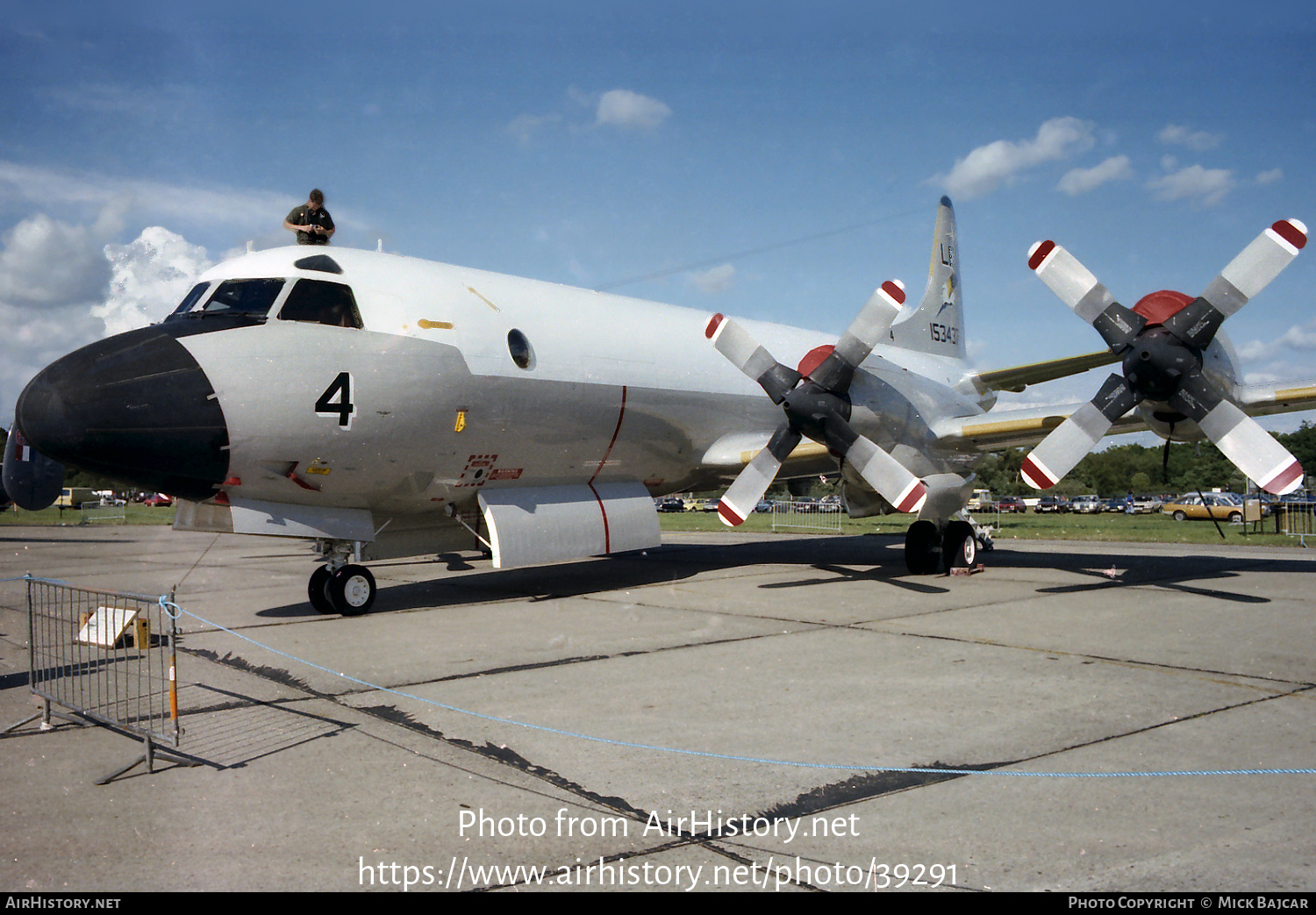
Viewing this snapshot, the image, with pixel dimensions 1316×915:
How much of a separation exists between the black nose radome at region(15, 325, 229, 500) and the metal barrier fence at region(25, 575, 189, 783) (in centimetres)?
130

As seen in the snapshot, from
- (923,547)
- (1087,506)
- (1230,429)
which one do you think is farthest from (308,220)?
(1087,506)

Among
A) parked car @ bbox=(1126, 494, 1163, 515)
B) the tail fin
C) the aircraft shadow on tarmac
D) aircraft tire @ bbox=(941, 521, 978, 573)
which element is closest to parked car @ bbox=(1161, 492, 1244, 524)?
parked car @ bbox=(1126, 494, 1163, 515)

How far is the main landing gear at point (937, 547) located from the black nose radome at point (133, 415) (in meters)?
10.1

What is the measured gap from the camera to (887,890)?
332 cm

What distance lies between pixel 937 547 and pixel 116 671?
11463mm

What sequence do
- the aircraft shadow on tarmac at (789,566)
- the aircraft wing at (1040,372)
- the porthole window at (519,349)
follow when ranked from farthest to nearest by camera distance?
1. the aircraft wing at (1040,372)
2. the aircraft shadow on tarmac at (789,566)
3. the porthole window at (519,349)

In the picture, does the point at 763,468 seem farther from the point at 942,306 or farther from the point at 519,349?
the point at 942,306

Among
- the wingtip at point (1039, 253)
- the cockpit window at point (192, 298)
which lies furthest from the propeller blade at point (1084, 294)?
the cockpit window at point (192, 298)

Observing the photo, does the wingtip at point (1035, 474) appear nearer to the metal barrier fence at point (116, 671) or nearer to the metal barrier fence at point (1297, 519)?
the metal barrier fence at point (116, 671)

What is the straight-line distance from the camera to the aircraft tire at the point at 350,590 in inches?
408

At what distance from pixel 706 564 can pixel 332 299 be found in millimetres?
9480

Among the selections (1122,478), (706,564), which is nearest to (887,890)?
(706,564)

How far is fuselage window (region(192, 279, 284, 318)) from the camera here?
9.37 m

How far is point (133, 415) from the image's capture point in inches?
325
